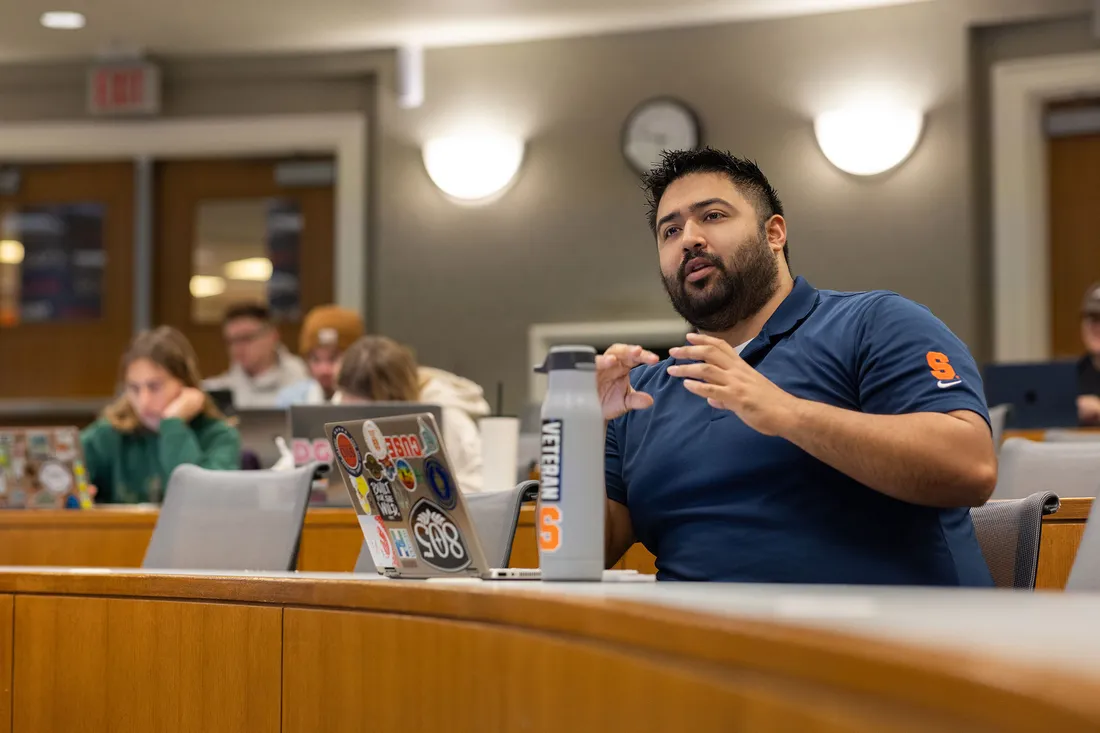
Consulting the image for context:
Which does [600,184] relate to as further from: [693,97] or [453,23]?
[453,23]

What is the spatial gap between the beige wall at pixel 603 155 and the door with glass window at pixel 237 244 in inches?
13.0

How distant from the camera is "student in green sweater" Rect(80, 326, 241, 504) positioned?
442cm

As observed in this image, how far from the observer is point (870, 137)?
622 cm

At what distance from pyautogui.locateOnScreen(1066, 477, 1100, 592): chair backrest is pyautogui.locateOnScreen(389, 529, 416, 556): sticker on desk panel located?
2.46 feet

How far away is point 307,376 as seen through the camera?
6480 millimetres

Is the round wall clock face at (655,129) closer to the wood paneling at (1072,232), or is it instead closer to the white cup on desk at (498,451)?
the wood paneling at (1072,232)

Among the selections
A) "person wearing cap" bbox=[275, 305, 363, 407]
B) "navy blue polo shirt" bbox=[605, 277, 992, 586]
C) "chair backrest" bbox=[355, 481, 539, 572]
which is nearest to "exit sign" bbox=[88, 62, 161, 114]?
"person wearing cap" bbox=[275, 305, 363, 407]

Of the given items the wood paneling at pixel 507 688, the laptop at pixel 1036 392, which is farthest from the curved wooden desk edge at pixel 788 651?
the laptop at pixel 1036 392

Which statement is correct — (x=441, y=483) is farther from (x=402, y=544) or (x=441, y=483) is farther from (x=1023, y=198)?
(x=1023, y=198)

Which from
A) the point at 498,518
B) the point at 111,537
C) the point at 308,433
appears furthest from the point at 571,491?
the point at 111,537

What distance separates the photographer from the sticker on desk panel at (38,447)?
3.75 meters

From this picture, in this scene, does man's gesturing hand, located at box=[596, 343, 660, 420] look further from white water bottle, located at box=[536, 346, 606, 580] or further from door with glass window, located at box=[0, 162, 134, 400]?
door with glass window, located at box=[0, 162, 134, 400]

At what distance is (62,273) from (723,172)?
613cm

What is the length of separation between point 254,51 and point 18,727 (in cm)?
557
